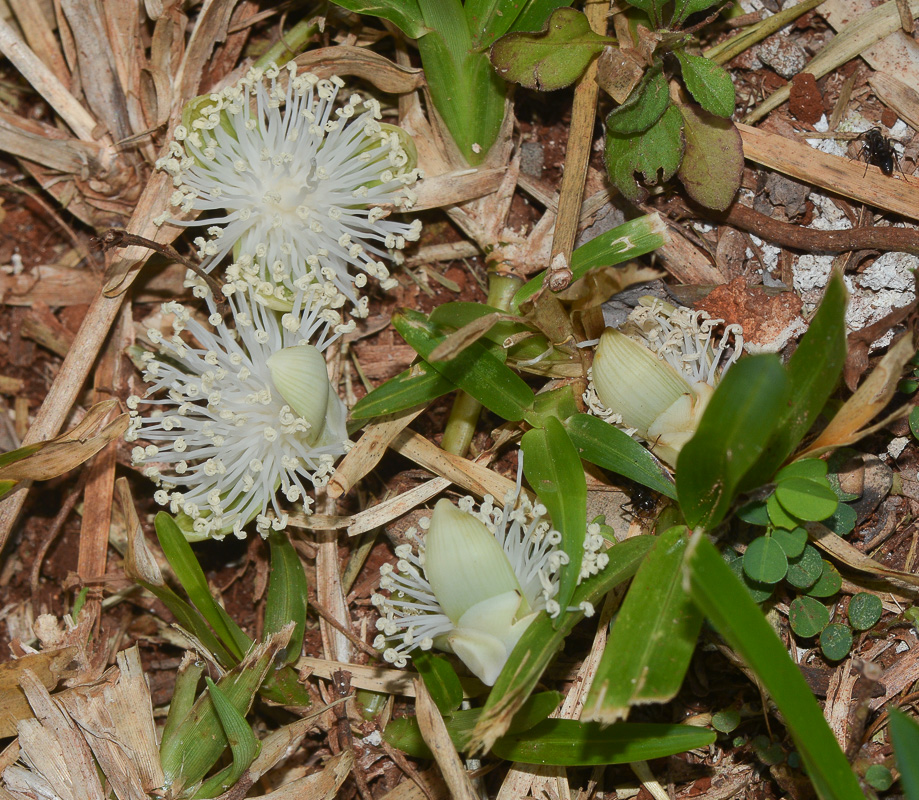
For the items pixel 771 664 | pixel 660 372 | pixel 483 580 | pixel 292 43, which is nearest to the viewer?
pixel 771 664

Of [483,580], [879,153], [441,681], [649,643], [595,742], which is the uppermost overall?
[879,153]

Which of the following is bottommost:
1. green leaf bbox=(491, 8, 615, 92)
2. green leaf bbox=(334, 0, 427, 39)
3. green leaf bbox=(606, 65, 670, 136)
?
green leaf bbox=(606, 65, 670, 136)

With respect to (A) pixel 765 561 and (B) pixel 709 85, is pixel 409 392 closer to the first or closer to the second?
(A) pixel 765 561

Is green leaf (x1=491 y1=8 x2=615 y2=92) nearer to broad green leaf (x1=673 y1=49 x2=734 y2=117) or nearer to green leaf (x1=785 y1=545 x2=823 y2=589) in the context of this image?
broad green leaf (x1=673 y1=49 x2=734 y2=117)

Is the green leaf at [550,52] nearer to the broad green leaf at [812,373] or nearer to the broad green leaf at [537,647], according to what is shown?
the broad green leaf at [812,373]

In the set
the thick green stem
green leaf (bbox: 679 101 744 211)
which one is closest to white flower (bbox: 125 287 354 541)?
the thick green stem

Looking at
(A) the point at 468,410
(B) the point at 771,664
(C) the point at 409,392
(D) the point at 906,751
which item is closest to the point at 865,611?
(D) the point at 906,751

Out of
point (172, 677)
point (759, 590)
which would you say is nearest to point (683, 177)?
point (759, 590)
